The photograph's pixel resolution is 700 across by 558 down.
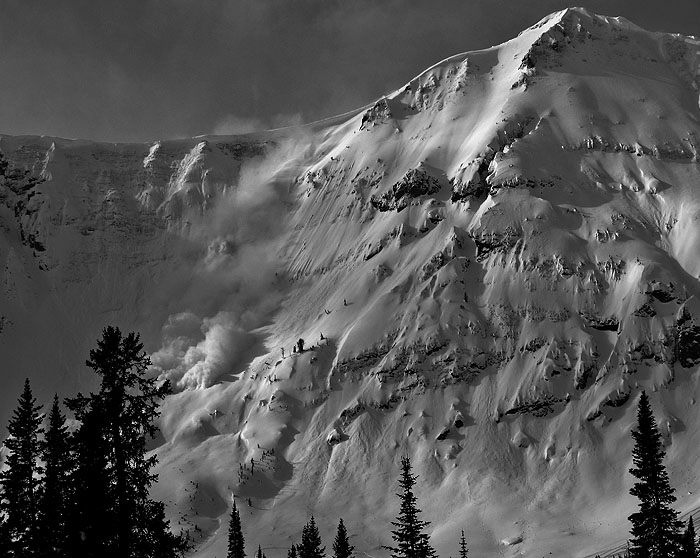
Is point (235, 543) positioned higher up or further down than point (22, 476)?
higher up

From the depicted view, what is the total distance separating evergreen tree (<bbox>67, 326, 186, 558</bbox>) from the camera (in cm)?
2664

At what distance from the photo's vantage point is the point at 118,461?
2730 cm

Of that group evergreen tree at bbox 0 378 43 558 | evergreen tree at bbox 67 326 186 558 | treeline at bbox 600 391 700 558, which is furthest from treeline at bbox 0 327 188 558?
treeline at bbox 600 391 700 558

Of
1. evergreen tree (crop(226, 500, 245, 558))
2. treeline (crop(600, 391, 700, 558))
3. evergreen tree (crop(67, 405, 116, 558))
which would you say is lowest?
evergreen tree (crop(67, 405, 116, 558))

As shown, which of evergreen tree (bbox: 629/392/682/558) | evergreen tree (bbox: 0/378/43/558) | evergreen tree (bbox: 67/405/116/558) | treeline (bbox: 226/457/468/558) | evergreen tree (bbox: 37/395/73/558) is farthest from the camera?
treeline (bbox: 226/457/468/558)

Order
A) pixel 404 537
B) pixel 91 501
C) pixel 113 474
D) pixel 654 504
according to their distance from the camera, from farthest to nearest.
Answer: pixel 404 537 → pixel 654 504 → pixel 113 474 → pixel 91 501

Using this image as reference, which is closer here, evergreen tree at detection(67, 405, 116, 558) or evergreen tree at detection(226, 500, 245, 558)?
evergreen tree at detection(67, 405, 116, 558)

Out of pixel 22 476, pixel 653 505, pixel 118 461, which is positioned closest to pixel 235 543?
pixel 22 476

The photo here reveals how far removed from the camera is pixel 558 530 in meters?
181

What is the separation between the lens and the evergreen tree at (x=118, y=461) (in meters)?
26.6

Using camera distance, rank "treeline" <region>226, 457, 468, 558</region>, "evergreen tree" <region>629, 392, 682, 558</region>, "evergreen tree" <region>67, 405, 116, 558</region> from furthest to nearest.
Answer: "treeline" <region>226, 457, 468, 558</region>
"evergreen tree" <region>629, 392, 682, 558</region>
"evergreen tree" <region>67, 405, 116, 558</region>

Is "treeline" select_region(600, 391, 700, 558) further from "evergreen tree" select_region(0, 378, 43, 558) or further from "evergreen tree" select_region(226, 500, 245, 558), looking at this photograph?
"evergreen tree" select_region(226, 500, 245, 558)

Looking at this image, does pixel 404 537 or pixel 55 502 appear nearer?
pixel 55 502

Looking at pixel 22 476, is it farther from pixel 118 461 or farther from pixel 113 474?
pixel 118 461
